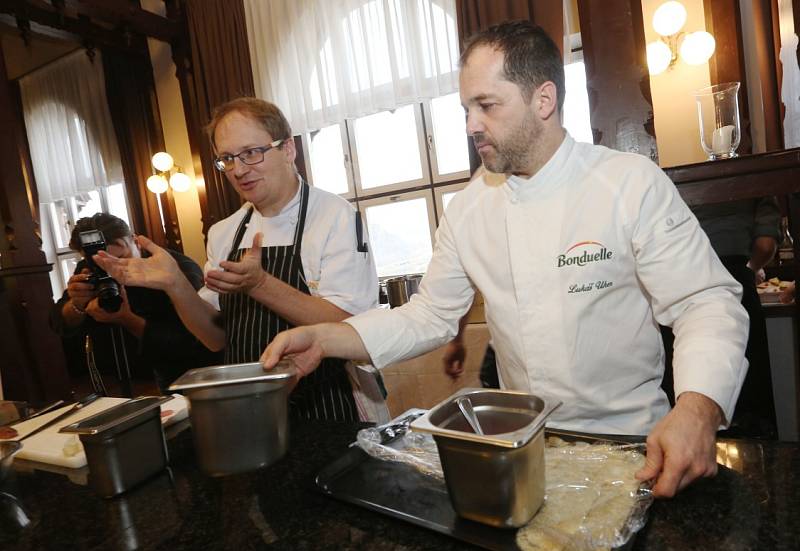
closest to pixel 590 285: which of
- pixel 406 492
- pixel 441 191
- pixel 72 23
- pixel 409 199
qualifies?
pixel 406 492

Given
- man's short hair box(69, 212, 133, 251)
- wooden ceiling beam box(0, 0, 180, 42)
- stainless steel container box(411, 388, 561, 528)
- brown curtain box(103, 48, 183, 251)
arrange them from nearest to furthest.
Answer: stainless steel container box(411, 388, 561, 528) → man's short hair box(69, 212, 133, 251) → wooden ceiling beam box(0, 0, 180, 42) → brown curtain box(103, 48, 183, 251)

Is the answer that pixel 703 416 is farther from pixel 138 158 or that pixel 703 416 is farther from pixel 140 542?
pixel 138 158

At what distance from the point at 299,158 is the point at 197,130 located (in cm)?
117

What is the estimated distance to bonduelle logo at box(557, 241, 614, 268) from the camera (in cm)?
123

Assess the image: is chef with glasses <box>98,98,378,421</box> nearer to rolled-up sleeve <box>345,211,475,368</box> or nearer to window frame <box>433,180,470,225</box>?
rolled-up sleeve <box>345,211,475,368</box>

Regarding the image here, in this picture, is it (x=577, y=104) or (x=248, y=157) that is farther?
(x=577, y=104)

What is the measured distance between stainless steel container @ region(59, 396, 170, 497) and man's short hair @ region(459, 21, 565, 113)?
1.09 m

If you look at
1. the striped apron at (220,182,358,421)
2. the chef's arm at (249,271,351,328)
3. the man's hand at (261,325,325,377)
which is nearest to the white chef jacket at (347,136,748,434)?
the man's hand at (261,325,325,377)

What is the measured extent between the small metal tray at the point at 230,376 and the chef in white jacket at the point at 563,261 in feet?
0.20

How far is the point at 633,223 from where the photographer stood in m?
1.21

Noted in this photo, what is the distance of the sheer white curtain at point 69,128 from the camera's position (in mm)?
6574

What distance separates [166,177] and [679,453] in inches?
240

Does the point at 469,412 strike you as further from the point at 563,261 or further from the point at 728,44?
the point at 728,44

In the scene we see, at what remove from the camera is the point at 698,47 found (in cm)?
362
